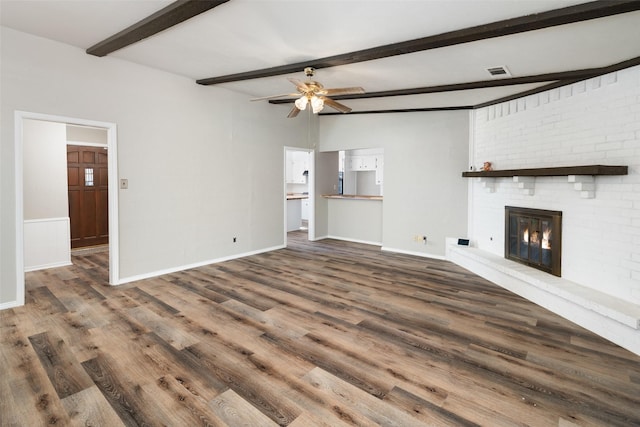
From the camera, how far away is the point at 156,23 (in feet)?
9.57

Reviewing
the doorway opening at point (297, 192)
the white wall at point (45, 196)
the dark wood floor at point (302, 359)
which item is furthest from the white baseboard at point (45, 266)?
the doorway opening at point (297, 192)

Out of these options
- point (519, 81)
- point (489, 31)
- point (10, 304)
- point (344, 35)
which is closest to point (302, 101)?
point (344, 35)

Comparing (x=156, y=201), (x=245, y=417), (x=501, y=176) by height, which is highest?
(x=501, y=176)

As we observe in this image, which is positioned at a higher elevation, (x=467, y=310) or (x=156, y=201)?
(x=156, y=201)

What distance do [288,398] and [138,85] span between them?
4259 mm

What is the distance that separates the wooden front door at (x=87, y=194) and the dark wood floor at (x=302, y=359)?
2467 mm

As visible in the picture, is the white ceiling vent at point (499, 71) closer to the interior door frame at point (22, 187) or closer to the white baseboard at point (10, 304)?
the interior door frame at point (22, 187)

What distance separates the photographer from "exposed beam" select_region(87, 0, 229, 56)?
259 cm

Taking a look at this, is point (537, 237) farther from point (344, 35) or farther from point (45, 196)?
point (45, 196)

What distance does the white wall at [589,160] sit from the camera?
3.05m

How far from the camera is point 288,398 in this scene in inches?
81.0

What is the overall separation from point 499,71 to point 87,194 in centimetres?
707

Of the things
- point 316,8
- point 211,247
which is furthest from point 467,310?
point 211,247

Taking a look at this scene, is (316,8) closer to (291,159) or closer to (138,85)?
(138,85)
